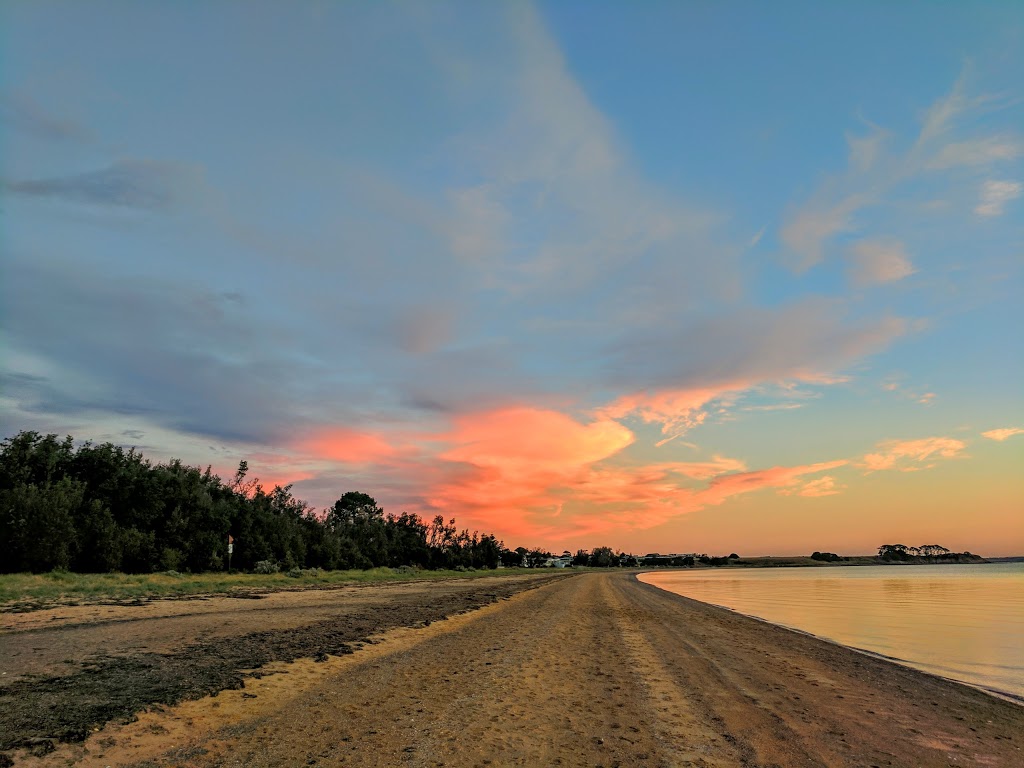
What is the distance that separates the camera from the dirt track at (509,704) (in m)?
8.12

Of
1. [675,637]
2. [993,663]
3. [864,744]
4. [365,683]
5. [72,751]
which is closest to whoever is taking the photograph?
[72,751]

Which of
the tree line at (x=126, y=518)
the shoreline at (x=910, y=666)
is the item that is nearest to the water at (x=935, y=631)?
the shoreline at (x=910, y=666)

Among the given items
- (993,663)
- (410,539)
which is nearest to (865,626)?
(993,663)

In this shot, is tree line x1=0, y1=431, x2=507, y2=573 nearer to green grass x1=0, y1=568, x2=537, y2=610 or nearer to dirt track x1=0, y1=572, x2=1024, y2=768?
green grass x1=0, y1=568, x2=537, y2=610

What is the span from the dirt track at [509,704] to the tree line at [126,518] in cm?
2037

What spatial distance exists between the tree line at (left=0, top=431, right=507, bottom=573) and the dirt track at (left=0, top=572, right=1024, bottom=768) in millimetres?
20374

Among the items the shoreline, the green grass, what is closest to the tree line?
the green grass

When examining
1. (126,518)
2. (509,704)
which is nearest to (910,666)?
(509,704)

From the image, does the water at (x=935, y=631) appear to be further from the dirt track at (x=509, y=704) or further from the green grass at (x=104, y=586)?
the green grass at (x=104, y=586)

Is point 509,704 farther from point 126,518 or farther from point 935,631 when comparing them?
point 126,518

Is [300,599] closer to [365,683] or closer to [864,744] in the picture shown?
[365,683]

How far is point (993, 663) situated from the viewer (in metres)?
18.5

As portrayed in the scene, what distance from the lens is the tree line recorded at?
113ft

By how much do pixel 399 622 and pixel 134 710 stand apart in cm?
1379
